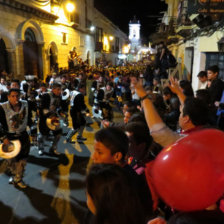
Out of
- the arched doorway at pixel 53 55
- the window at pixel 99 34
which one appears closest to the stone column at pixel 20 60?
the arched doorway at pixel 53 55

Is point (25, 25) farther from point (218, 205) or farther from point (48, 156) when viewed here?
point (218, 205)

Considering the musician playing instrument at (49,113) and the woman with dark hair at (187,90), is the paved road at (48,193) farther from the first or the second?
the woman with dark hair at (187,90)

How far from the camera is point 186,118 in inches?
88.1

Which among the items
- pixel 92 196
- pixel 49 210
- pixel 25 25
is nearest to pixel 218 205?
pixel 92 196

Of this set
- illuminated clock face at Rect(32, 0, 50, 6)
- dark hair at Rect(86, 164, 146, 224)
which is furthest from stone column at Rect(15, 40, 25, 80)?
dark hair at Rect(86, 164, 146, 224)

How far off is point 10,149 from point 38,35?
13.8 m

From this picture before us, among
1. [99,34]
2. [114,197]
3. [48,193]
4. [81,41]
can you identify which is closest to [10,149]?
[48,193]

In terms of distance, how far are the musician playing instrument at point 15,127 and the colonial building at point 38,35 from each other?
990 centimetres

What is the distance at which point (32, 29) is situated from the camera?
1534cm

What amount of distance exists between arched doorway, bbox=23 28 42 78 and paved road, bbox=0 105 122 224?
1059 cm

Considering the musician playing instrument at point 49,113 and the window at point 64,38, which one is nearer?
the musician playing instrument at point 49,113

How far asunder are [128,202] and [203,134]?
0.62 meters

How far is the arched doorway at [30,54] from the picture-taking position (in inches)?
578

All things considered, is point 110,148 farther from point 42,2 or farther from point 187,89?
point 42,2
